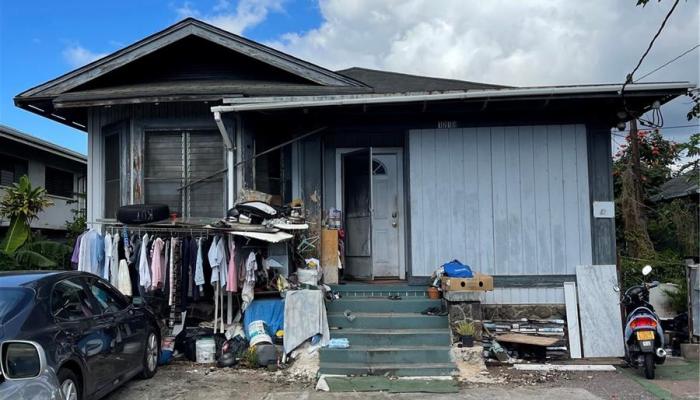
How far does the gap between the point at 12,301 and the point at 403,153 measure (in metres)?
6.28

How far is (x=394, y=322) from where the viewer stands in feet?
24.2

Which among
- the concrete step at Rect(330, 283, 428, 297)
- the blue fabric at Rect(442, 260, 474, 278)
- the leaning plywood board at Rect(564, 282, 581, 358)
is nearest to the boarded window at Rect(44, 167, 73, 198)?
the concrete step at Rect(330, 283, 428, 297)

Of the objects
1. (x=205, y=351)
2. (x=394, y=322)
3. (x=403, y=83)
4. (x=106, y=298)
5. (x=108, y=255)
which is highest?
(x=403, y=83)

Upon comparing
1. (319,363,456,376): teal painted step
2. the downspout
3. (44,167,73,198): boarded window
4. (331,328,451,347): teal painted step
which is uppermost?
(44,167,73,198): boarded window

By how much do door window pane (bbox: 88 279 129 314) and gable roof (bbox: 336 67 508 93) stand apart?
499 cm

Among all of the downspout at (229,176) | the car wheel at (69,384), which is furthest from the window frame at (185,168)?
the car wheel at (69,384)

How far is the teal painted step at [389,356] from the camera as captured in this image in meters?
6.79

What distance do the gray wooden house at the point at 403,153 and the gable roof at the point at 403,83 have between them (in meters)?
0.82

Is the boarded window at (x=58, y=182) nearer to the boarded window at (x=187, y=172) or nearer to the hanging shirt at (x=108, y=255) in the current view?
the boarded window at (x=187, y=172)

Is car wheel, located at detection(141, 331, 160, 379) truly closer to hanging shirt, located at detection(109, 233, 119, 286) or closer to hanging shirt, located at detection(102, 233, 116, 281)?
hanging shirt, located at detection(109, 233, 119, 286)

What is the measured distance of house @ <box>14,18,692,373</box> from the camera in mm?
8289

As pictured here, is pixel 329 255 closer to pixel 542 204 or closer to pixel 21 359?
pixel 542 204

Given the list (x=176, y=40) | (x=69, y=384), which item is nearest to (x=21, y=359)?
(x=69, y=384)

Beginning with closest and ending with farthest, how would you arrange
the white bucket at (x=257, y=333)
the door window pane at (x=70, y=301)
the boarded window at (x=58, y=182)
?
the door window pane at (x=70, y=301), the white bucket at (x=257, y=333), the boarded window at (x=58, y=182)
